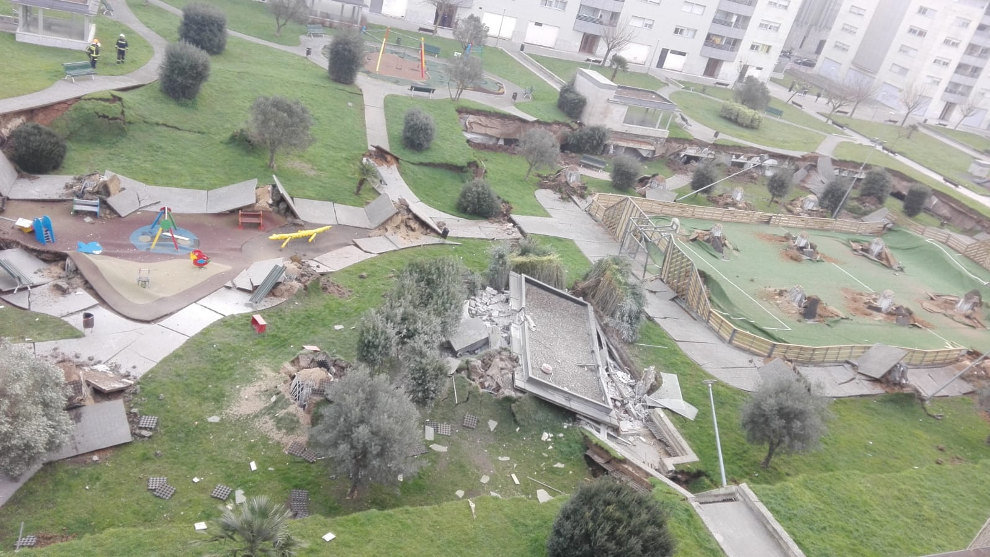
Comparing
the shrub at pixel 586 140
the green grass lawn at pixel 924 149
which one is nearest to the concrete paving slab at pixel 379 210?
the shrub at pixel 586 140

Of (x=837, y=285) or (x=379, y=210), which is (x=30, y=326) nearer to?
Result: (x=379, y=210)

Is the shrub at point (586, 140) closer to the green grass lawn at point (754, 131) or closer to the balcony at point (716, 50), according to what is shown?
the green grass lawn at point (754, 131)

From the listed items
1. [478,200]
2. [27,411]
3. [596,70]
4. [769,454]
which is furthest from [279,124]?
[596,70]

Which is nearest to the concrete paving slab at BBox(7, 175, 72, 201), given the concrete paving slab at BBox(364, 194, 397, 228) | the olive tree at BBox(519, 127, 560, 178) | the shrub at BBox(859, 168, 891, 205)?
the concrete paving slab at BBox(364, 194, 397, 228)

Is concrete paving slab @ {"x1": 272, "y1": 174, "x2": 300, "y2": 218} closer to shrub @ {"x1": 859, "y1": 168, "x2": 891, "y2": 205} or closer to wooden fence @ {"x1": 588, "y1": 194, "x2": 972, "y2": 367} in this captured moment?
wooden fence @ {"x1": 588, "y1": 194, "x2": 972, "y2": 367}

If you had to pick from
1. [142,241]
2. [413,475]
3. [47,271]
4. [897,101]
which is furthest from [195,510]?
[897,101]

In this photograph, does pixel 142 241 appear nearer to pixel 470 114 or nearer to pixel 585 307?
pixel 585 307
